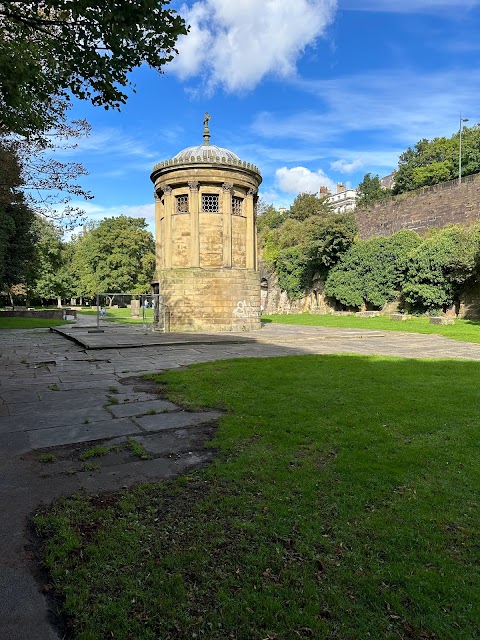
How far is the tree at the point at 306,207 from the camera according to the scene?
5571 centimetres

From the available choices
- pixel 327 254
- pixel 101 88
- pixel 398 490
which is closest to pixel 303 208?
pixel 327 254

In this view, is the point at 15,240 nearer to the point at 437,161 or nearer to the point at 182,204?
the point at 182,204

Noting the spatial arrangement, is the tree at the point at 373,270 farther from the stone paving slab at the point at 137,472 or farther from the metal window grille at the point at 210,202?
the stone paving slab at the point at 137,472

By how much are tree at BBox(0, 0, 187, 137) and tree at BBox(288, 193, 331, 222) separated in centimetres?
5122

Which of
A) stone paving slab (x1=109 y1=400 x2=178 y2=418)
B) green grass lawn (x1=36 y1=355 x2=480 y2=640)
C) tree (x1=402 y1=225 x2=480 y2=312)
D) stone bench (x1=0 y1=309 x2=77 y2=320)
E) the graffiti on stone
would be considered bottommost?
green grass lawn (x1=36 y1=355 x2=480 y2=640)

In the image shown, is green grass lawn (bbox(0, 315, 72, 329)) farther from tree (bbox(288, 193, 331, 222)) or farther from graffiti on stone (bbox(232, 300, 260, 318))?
tree (bbox(288, 193, 331, 222))

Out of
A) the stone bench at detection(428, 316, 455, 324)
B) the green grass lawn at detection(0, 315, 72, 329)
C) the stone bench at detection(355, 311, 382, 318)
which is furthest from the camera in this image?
the stone bench at detection(355, 311, 382, 318)

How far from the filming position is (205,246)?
64.5 ft

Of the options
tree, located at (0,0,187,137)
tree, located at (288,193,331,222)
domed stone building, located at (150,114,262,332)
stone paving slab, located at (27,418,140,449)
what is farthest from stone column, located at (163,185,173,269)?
tree, located at (288,193,331,222)

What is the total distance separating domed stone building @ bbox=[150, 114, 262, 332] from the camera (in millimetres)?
19250

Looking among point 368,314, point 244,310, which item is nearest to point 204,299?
point 244,310

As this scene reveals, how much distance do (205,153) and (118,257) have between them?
38.9m

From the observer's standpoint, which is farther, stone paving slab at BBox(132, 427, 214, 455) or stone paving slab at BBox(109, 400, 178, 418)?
stone paving slab at BBox(109, 400, 178, 418)

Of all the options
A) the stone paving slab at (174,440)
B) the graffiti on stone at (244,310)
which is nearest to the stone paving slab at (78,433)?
the stone paving slab at (174,440)
